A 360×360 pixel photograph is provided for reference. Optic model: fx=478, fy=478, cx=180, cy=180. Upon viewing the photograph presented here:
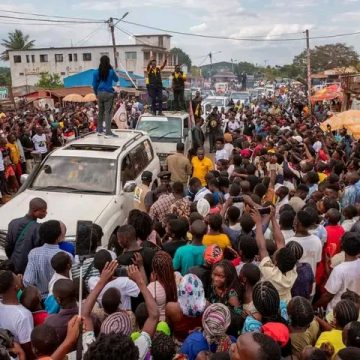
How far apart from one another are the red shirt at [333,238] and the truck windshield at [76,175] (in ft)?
11.4

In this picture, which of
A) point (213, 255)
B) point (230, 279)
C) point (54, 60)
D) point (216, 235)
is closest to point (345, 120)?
point (216, 235)

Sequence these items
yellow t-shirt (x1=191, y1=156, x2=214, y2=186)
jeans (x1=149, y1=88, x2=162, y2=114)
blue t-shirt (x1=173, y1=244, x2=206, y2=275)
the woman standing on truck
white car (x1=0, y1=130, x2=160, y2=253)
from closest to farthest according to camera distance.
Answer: blue t-shirt (x1=173, y1=244, x2=206, y2=275)
white car (x1=0, y1=130, x2=160, y2=253)
yellow t-shirt (x1=191, y1=156, x2=214, y2=186)
the woman standing on truck
jeans (x1=149, y1=88, x2=162, y2=114)

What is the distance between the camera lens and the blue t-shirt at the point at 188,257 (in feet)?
15.8

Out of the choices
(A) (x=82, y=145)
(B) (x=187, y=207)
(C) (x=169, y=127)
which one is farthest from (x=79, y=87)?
(B) (x=187, y=207)

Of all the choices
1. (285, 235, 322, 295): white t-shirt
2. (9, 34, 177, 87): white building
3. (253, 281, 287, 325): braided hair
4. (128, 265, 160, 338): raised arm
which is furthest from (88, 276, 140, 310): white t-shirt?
(9, 34, 177, 87): white building

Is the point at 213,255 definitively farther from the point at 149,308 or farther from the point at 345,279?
the point at 345,279

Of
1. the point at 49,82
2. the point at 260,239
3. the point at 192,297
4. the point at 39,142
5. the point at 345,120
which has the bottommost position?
the point at 192,297

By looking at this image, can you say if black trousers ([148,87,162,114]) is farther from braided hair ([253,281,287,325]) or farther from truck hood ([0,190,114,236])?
braided hair ([253,281,287,325])

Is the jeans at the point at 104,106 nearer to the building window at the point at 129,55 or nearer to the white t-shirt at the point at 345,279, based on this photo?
the white t-shirt at the point at 345,279

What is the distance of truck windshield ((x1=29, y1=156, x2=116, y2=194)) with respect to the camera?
7621 millimetres

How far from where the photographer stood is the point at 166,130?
13781 mm

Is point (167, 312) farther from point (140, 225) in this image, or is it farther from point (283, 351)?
point (140, 225)

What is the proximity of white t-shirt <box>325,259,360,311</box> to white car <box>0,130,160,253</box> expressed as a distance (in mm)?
3353

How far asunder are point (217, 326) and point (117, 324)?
0.72 meters
